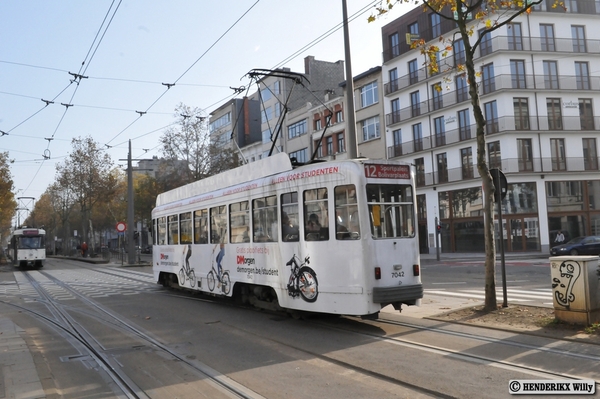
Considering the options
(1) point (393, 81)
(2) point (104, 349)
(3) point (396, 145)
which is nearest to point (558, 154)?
(3) point (396, 145)

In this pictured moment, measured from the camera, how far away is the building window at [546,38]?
3962 cm

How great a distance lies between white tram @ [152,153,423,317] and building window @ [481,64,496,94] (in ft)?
103

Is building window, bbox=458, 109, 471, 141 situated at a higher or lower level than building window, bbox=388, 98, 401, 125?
lower

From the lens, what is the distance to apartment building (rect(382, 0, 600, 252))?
1506 inches

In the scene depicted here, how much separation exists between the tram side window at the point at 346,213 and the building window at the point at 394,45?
39752mm

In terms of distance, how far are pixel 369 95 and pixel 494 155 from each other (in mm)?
13646

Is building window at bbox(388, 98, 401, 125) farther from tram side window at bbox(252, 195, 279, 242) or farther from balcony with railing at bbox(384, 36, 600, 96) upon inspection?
tram side window at bbox(252, 195, 279, 242)

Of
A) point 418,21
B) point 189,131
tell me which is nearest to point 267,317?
point 189,131

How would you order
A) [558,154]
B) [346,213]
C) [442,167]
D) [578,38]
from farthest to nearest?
1. [442,167]
2. [578,38]
3. [558,154]
4. [346,213]

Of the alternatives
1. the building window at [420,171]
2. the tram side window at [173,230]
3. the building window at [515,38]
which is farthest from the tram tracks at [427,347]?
the building window at [420,171]

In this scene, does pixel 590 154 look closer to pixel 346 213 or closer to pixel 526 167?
pixel 526 167

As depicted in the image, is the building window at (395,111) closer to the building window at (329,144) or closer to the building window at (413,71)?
the building window at (413,71)

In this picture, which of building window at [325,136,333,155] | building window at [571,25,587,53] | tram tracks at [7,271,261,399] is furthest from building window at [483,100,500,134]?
tram tracks at [7,271,261,399]

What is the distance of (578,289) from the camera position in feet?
27.8
